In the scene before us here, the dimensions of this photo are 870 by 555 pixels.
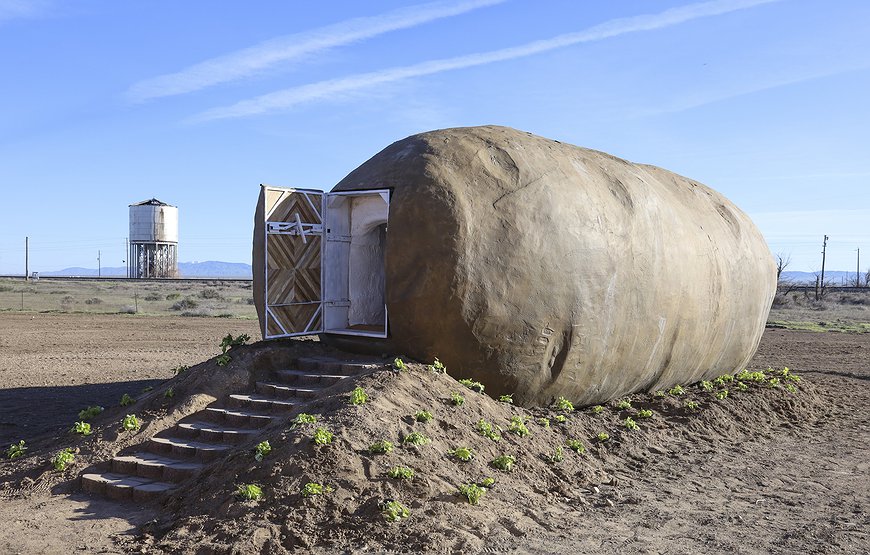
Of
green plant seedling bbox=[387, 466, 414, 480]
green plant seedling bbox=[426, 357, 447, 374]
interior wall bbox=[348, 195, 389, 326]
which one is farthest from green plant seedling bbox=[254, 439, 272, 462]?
interior wall bbox=[348, 195, 389, 326]

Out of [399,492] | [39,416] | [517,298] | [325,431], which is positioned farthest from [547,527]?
[39,416]

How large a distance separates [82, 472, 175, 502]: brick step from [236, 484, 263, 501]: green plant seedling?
4.06 ft

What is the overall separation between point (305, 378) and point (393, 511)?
11.5 feet

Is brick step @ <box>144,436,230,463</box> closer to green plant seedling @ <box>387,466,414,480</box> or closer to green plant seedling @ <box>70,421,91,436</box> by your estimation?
green plant seedling @ <box>70,421,91,436</box>

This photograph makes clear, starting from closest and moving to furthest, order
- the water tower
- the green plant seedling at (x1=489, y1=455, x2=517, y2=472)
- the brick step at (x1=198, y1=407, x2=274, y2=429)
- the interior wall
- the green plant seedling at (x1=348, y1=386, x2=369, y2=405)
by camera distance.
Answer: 1. the green plant seedling at (x1=489, y1=455, x2=517, y2=472)
2. the green plant seedling at (x1=348, y1=386, x2=369, y2=405)
3. the brick step at (x1=198, y1=407, x2=274, y2=429)
4. the interior wall
5. the water tower

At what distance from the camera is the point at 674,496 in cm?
877

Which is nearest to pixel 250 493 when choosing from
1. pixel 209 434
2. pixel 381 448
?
pixel 381 448

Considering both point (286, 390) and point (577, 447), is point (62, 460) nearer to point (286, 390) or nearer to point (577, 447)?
point (286, 390)

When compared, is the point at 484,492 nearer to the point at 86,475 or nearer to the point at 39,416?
the point at 86,475

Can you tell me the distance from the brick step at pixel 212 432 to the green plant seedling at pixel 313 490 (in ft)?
5.76

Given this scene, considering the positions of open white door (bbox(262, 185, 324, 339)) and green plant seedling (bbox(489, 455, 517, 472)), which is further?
open white door (bbox(262, 185, 324, 339))

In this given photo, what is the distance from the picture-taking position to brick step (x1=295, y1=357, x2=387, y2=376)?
33.2ft

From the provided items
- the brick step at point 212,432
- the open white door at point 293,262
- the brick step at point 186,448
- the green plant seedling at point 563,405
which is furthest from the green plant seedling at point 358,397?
the green plant seedling at point 563,405

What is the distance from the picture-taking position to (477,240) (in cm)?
1005
